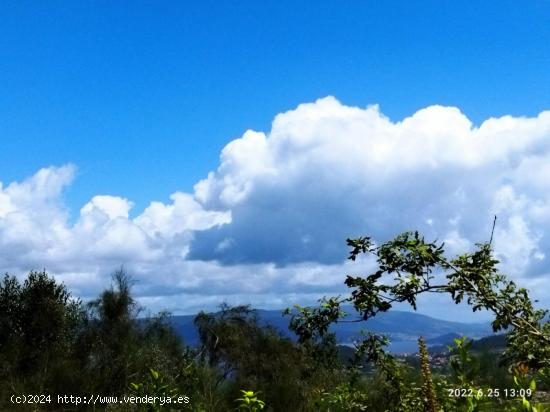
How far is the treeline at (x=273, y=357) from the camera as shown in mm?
5305

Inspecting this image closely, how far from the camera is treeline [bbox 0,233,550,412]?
5.30 meters

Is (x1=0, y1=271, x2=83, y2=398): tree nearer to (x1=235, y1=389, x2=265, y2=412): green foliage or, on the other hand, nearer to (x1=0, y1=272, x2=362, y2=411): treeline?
(x1=0, y1=272, x2=362, y2=411): treeline

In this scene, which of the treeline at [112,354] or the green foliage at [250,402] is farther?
the treeline at [112,354]

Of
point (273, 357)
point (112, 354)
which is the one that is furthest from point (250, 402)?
point (273, 357)

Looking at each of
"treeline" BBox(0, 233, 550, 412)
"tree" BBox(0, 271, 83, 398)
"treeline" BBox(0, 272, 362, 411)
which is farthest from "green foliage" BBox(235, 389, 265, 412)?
"tree" BBox(0, 271, 83, 398)

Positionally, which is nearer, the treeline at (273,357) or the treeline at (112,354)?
the treeline at (273,357)

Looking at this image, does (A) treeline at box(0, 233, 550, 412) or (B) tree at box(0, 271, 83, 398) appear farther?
(B) tree at box(0, 271, 83, 398)

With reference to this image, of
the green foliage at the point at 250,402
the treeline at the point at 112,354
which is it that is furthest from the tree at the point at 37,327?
the green foliage at the point at 250,402

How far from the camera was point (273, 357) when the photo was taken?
45188 mm

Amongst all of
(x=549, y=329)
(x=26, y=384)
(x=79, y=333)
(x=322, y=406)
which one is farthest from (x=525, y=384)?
(x=79, y=333)

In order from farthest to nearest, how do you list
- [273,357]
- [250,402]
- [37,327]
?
[273,357]
[37,327]
[250,402]

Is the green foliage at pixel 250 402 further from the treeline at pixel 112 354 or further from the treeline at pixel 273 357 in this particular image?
the treeline at pixel 112 354

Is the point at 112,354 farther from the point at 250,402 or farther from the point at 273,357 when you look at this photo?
the point at 250,402

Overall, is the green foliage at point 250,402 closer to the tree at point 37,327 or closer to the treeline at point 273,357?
the treeline at point 273,357
